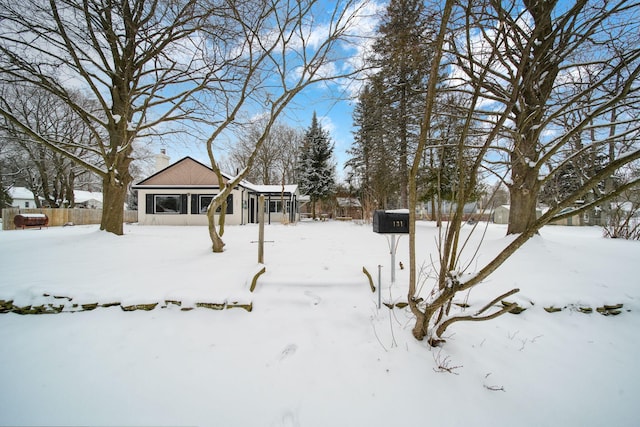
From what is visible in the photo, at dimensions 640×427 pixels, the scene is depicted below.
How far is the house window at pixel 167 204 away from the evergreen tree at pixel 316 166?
9.72 metres

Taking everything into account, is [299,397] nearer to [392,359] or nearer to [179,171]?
[392,359]

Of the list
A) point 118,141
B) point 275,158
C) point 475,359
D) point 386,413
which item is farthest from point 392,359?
point 275,158

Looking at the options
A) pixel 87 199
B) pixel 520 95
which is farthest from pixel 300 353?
pixel 87 199

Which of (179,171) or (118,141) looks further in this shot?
(179,171)

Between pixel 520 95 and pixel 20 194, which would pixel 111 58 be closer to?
pixel 520 95

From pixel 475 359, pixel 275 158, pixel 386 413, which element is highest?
pixel 275 158

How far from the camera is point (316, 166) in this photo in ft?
68.4

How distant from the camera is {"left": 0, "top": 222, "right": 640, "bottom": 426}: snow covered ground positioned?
1.84m

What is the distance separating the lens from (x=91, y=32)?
17.6 ft

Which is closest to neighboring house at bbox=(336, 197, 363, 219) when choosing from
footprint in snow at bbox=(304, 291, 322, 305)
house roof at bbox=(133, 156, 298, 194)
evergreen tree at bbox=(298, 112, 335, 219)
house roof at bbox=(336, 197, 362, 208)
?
house roof at bbox=(336, 197, 362, 208)

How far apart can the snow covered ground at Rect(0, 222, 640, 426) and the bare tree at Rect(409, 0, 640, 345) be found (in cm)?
42

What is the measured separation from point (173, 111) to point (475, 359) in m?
8.33

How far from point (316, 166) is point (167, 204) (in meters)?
11.6

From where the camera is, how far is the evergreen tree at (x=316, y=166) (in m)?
20.5
